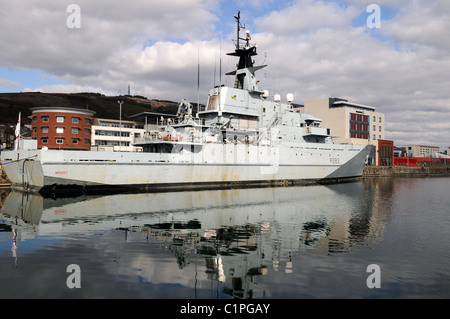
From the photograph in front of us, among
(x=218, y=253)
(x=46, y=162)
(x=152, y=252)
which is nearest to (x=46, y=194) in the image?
(x=46, y=162)

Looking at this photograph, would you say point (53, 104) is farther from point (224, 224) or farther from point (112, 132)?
point (224, 224)

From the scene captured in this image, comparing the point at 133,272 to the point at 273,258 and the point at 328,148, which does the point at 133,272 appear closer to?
the point at 273,258

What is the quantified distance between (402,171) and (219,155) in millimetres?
61119

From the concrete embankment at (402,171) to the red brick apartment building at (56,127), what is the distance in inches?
2183

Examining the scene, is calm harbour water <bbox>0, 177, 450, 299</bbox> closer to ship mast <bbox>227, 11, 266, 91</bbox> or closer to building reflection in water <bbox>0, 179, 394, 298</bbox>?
building reflection in water <bbox>0, 179, 394, 298</bbox>

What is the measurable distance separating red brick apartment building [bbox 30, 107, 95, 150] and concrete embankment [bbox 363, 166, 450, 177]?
182ft

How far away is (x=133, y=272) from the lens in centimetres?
907

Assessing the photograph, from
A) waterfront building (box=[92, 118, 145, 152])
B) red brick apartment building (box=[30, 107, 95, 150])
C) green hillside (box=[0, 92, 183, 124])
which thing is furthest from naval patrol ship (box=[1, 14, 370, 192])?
green hillside (box=[0, 92, 183, 124])

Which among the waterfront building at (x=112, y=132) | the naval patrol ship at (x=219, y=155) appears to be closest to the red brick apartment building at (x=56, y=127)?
the waterfront building at (x=112, y=132)

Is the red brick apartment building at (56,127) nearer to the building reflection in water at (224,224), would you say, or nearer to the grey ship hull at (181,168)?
the grey ship hull at (181,168)

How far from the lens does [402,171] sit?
75188 millimetres

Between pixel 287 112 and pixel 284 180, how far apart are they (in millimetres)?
8202

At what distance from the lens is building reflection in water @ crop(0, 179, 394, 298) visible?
33.8 feet

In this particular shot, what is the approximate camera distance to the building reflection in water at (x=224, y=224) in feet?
33.8
